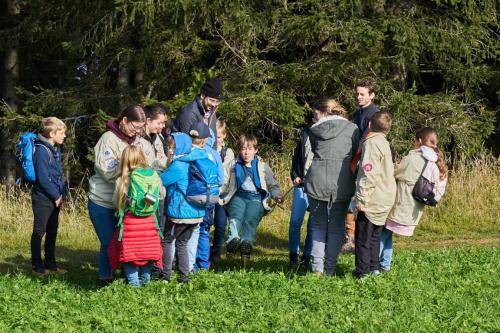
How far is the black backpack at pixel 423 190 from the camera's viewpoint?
919cm

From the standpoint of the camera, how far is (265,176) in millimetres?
10523

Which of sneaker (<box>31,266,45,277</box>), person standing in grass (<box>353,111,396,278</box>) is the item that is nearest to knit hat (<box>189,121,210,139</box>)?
person standing in grass (<box>353,111,396,278</box>)

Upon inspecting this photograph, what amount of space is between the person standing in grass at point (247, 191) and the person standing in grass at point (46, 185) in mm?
2026

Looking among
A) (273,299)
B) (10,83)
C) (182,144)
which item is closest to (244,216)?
(182,144)

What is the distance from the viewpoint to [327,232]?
345 inches

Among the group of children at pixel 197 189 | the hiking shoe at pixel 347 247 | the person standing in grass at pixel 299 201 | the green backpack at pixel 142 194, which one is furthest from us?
the hiking shoe at pixel 347 247

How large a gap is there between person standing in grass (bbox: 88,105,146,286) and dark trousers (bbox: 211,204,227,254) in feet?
7.57

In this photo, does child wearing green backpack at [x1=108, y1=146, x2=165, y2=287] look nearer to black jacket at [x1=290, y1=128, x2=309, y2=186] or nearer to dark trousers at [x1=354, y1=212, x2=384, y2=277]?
dark trousers at [x1=354, y1=212, x2=384, y2=277]

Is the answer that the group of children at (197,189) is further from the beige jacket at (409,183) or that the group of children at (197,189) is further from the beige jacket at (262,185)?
the beige jacket at (262,185)

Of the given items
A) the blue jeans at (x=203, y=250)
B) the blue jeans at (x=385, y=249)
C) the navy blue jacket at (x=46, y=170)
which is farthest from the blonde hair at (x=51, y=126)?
the blue jeans at (x=385, y=249)

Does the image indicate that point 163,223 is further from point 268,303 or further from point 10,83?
point 10,83

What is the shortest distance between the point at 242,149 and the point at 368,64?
510 centimetres

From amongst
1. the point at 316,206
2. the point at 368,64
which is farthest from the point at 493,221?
the point at 316,206

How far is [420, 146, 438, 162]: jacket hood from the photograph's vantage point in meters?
9.26
